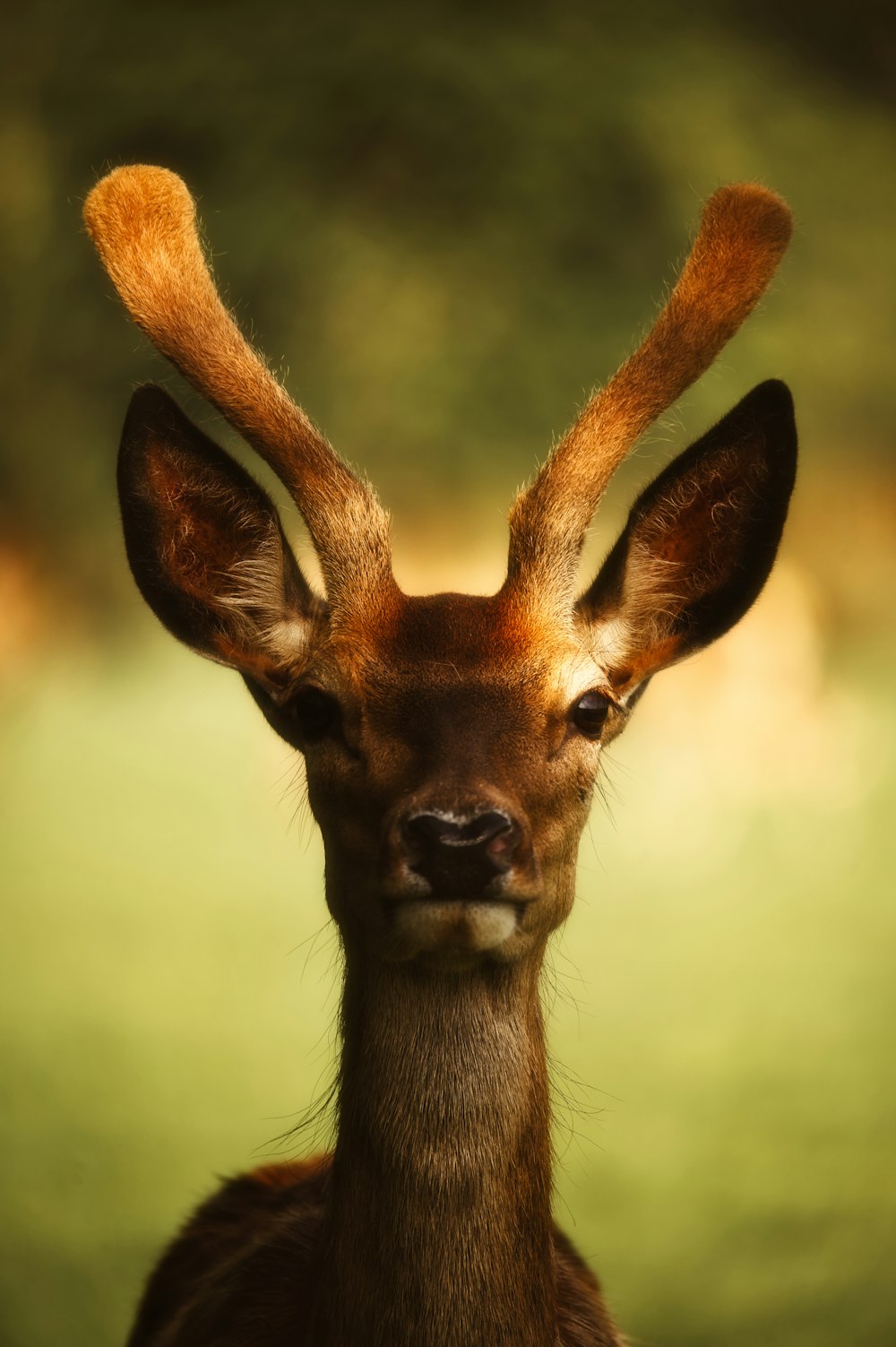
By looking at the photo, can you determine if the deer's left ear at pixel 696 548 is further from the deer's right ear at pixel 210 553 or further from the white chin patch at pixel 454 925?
the white chin patch at pixel 454 925

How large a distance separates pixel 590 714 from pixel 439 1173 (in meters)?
0.74

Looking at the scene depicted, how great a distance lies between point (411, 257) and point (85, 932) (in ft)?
7.72

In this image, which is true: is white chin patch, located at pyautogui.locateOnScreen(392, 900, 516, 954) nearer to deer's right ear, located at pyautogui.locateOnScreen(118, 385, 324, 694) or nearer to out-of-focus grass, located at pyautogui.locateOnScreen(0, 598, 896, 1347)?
deer's right ear, located at pyautogui.locateOnScreen(118, 385, 324, 694)

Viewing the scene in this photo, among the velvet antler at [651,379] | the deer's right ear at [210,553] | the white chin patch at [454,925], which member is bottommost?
the white chin patch at [454,925]

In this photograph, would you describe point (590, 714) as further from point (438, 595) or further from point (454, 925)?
point (454, 925)

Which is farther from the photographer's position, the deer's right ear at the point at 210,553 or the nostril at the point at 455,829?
the deer's right ear at the point at 210,553

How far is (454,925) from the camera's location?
2.04 metres

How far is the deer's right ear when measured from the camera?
8.16 ft

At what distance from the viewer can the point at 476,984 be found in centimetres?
223

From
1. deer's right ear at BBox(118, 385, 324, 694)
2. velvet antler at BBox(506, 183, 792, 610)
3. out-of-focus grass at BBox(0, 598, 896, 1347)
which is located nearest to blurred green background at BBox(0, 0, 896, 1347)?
out-of-focus grass at BBox(0, 598, 896, 1347)

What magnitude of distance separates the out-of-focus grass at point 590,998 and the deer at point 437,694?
5.30ft

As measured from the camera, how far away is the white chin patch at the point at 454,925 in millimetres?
2039

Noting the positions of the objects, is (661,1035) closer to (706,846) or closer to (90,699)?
(706,846)

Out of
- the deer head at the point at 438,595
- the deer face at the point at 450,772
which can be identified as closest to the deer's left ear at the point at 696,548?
the deer head at the point at 438,595
